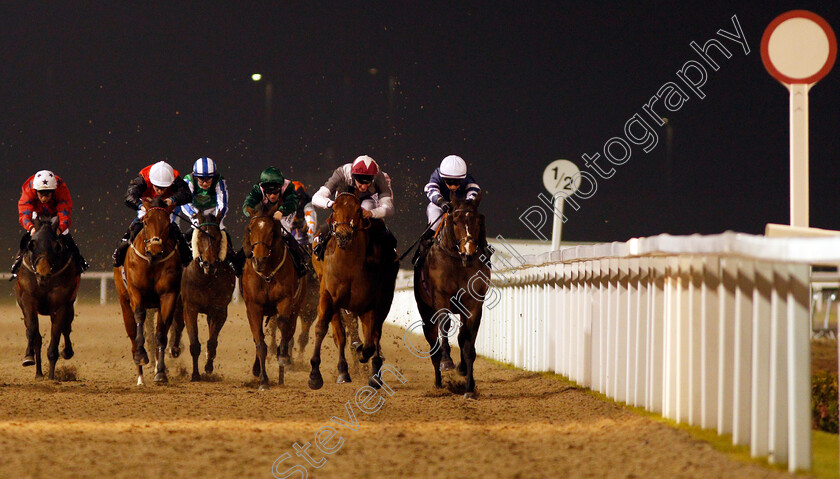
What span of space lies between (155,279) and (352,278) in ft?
7.85

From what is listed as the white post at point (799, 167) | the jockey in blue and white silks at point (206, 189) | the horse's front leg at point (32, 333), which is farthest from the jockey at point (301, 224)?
the white post at point (799, 167)

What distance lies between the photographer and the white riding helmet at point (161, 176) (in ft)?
35.4

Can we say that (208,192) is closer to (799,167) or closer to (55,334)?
(55,334)

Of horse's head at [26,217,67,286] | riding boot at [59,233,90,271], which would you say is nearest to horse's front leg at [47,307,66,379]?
horse's head at [26,217,67,286]

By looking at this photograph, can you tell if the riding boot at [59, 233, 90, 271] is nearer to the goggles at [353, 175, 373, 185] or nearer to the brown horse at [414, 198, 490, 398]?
the goggles at [353, 175, 373, 185]

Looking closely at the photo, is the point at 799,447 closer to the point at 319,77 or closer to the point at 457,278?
the point at 457,278

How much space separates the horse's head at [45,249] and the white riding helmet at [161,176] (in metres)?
1.21

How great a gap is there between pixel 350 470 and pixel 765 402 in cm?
193

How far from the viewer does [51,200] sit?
448 inches

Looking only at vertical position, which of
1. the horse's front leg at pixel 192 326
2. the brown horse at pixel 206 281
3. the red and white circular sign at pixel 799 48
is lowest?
the horse's front leg at pixel 192 326

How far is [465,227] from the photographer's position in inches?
351

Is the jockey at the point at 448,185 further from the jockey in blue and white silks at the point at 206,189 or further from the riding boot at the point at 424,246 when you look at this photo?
the jockey in blue and white silks at the point at 206,189

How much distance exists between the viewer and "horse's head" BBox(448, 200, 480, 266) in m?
8.86

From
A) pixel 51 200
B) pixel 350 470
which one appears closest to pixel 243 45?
pixel 51 200
